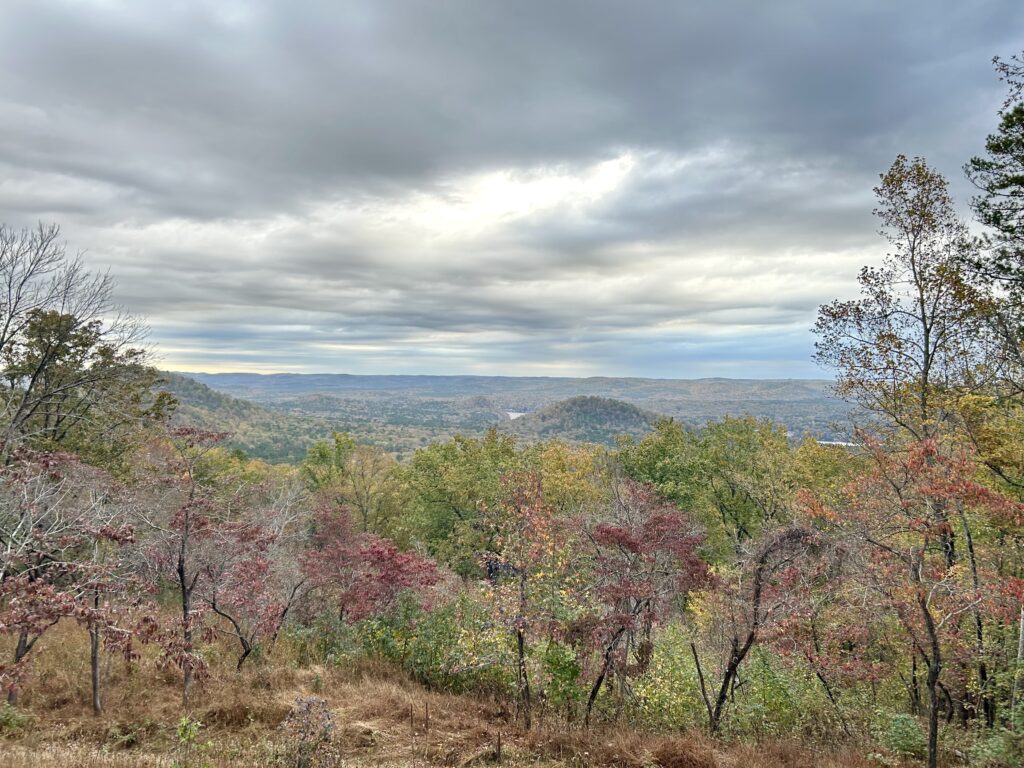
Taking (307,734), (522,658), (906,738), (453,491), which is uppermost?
(307,734)

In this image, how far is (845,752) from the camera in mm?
8508

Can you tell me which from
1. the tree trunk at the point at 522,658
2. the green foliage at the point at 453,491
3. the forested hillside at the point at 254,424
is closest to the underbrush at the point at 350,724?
the tree trunk at the point at 522,658

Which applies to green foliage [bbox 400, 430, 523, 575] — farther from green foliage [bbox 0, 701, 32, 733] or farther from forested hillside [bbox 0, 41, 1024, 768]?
green foliage [bbox 0, 701, 32, 733]

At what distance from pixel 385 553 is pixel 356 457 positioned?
3109 cm

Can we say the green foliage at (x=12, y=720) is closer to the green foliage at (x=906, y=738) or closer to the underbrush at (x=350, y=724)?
the underbrush at (x=350, y=724)

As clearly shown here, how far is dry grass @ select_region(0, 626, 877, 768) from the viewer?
7723 millimetres

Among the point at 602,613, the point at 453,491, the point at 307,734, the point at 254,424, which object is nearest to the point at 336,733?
the point at 307,734

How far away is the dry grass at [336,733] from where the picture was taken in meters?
7.72

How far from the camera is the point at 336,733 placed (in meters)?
8.28

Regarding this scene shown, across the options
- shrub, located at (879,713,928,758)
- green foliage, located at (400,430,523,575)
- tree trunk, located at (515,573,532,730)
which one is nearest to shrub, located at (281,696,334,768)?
tree trunk, located at (515,573,532,730)

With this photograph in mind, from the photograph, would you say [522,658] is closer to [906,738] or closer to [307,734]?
[307,734]

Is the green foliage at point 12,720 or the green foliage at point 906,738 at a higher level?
the green foliage at point 906,738

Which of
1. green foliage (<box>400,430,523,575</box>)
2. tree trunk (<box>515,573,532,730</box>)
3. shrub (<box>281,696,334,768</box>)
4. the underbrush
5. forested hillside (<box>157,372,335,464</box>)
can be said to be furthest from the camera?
forested hillside (<box>157,372,335,464</box>)

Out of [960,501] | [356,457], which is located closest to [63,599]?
[960,501]
